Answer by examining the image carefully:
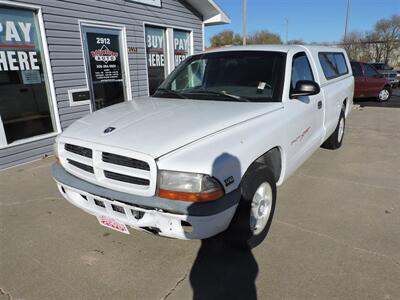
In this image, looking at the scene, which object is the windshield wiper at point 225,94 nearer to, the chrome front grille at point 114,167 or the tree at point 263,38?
the chrome front grille at point 114,167

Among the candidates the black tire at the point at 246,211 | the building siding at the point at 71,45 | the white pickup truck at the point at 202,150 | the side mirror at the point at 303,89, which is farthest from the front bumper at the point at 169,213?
the building siding at the point at 71,45

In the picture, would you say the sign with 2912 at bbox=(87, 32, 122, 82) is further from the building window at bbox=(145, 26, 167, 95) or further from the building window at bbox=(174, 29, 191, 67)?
the building window at bbox=(174, 29, 191, 67)

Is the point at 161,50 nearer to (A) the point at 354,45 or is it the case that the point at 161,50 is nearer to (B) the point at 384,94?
(B) the point at 384,94

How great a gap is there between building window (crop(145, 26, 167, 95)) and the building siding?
32cm

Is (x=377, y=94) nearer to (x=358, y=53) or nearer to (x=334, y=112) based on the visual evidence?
(x=334, y=112)

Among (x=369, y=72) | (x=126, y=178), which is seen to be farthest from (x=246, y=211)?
(x=369, y=72)

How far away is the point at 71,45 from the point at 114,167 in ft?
15.7

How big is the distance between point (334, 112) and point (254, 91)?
226 centimetres

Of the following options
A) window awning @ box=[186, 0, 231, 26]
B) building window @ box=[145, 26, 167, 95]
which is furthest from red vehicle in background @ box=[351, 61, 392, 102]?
building window @ box=[145, 26, 167, 95]

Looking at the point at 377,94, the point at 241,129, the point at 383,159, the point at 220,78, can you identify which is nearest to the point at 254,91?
the point at 220,78

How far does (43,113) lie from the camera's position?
5926 millimetres

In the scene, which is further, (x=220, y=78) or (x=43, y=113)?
(x=43, y=113)

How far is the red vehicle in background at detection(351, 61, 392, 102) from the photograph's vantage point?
12398mm

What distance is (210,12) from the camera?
374 inches
